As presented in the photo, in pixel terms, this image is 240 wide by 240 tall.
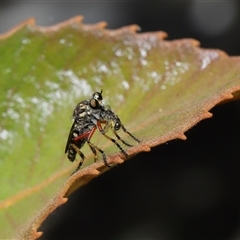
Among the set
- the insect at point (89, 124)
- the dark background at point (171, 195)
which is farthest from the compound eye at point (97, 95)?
the dark background at point (171, 195)

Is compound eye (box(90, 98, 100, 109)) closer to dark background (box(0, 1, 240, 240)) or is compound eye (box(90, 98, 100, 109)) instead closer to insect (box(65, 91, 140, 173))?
insect (box(65, 91, 140, 173))

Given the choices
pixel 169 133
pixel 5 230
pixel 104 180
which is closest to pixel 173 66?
pixel 169 133

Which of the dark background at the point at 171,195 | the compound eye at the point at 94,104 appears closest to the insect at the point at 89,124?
the compound eye at the point at 94,104

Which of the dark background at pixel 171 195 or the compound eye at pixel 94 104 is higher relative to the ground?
the compound eye at pixel 94 104

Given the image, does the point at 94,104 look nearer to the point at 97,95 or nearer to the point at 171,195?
the point at 97,95

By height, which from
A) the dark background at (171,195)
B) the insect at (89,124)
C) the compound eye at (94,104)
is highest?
the compound eye at (94,104)

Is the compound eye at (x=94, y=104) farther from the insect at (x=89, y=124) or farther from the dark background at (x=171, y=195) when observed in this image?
the dark background at (x=171, y=195)

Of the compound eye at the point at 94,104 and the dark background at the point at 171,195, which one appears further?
the dark background at the point at 171,195

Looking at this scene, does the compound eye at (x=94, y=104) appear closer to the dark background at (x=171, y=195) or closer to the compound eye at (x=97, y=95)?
the compound eye at (x=97, y=95)

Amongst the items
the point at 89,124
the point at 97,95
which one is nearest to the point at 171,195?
the point at 89,124

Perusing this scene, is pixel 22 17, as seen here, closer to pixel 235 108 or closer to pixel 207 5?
pixel 207 5
